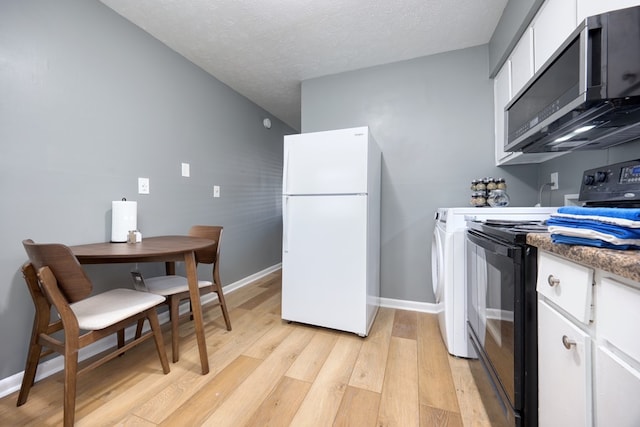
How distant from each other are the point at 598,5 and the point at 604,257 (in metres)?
1.17

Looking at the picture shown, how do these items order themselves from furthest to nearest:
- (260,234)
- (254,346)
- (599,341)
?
(260,234)
(254,346)
(599,341)

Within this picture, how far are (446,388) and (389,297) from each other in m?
1.17

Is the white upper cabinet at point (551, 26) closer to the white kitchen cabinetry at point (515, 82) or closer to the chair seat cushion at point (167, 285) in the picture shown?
the white kitchen cabinetry at point (515, 82)

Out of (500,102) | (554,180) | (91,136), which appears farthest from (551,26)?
(91,136)

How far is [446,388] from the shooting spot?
1.40m

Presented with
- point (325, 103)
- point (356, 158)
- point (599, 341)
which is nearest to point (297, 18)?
point (325, 103)

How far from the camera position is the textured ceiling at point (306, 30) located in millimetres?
1815

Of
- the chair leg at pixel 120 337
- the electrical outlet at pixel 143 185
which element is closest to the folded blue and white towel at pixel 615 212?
the chair leg at pixel 120 337

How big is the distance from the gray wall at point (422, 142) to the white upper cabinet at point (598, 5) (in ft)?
3.97

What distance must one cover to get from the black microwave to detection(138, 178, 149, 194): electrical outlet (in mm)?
2611

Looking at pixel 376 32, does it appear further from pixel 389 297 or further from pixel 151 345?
pixel 151 345

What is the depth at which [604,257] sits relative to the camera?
539 mm

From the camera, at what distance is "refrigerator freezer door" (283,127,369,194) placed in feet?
6.32

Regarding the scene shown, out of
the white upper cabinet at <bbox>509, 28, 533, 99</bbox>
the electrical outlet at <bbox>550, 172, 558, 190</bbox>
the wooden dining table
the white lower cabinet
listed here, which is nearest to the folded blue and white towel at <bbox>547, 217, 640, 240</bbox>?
the white lower cabinet
